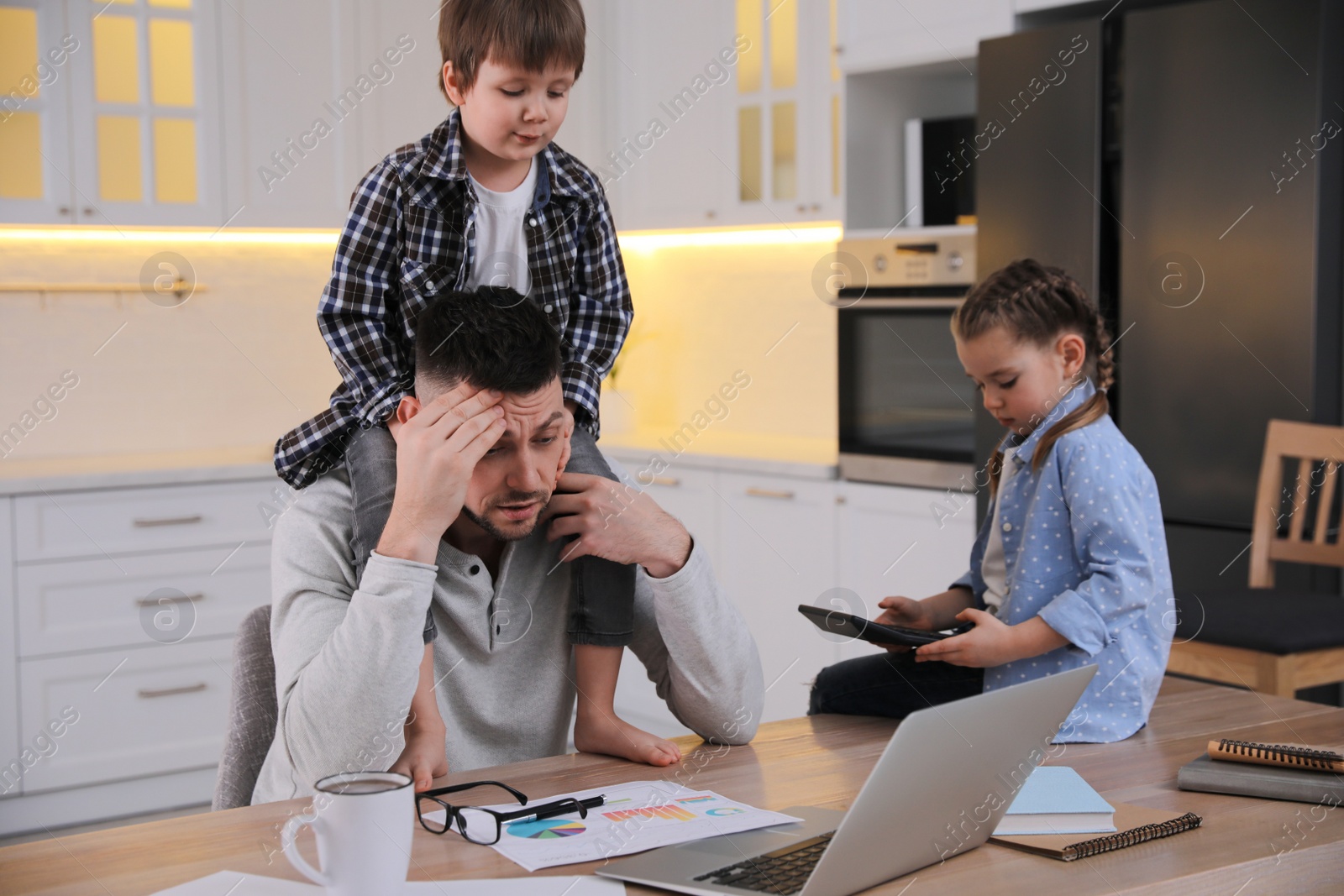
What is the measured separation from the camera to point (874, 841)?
92cm

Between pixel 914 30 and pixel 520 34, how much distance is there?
201 centimetres

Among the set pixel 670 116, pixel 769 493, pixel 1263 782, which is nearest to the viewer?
pixel 1263 782

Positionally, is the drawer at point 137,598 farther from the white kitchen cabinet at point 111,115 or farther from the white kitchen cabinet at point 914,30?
the white kitchen cabinet at point 914,30

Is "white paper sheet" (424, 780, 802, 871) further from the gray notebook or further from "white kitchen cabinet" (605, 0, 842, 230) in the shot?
"white kitchen cabinet" (605, 0, 842, 230)

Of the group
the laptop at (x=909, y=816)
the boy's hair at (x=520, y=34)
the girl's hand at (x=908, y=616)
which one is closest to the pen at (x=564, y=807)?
the laptop at (x=909, y=816)

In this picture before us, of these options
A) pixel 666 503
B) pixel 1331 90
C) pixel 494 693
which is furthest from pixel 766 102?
pixel 494 693

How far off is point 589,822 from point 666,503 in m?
2.87

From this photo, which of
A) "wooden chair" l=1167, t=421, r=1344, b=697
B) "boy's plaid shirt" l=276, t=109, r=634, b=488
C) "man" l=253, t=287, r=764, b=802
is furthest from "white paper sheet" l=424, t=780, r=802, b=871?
"wooden chair" l=1167, t=421, r=1344, b=697

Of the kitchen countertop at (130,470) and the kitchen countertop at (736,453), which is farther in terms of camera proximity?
the kitchen countertop at (736,453)

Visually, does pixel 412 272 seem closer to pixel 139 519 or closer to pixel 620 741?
pixel 620 741

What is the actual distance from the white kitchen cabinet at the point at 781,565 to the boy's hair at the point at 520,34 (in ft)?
6.78

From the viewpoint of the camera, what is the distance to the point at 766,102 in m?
3.91

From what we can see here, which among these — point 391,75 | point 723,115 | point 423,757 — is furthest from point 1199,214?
point 391,75

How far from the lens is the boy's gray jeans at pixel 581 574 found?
1.51m
